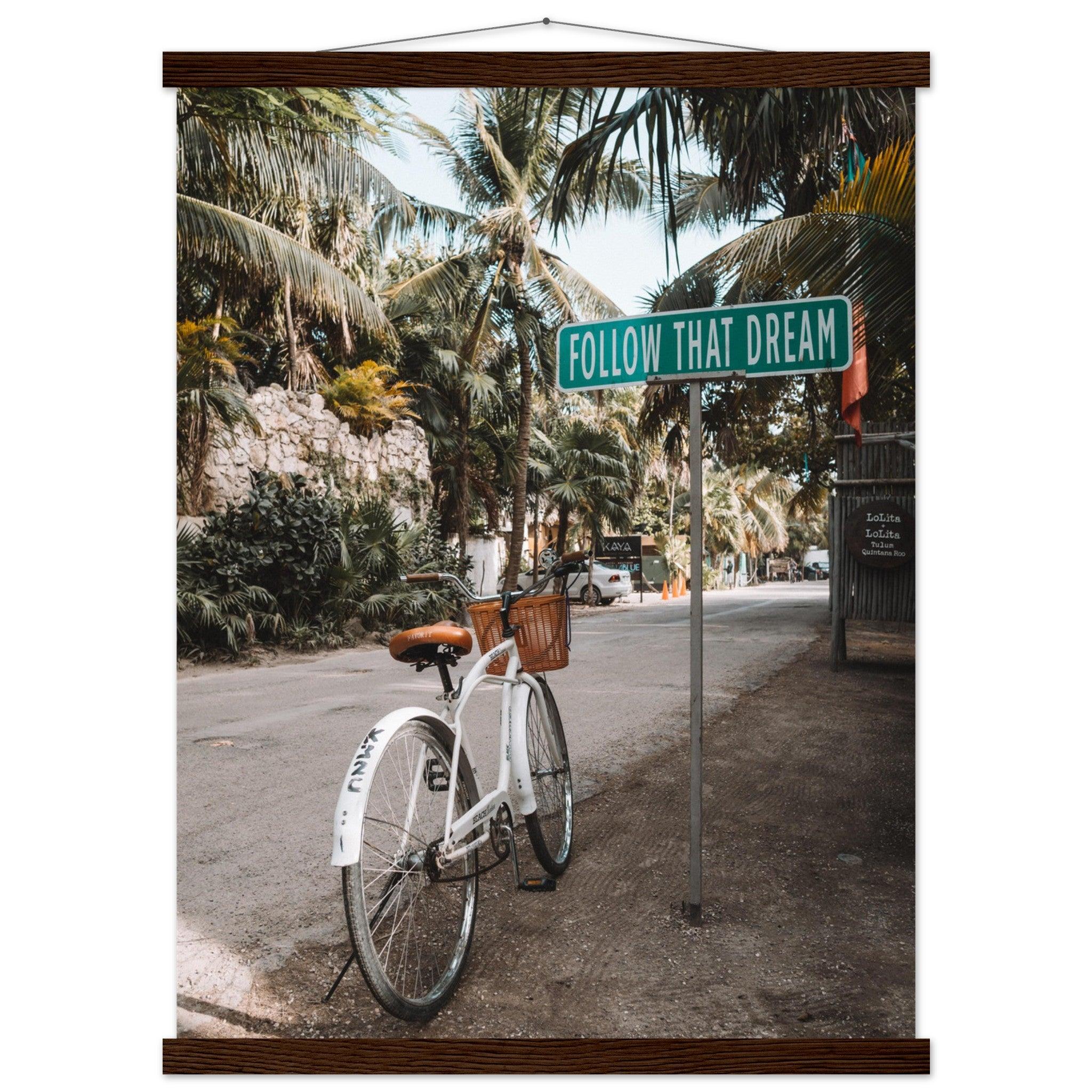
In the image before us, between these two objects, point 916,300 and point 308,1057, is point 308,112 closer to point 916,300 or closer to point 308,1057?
point 916,300

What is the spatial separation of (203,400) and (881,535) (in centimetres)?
254

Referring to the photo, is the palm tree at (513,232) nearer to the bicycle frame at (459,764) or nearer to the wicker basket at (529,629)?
the wicker basket at (529,629)

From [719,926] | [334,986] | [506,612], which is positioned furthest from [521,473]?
[334,986]

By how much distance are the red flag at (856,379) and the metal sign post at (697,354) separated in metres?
0.34

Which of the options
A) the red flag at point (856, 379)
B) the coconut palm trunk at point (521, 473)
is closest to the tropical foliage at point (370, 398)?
the coconut palm trunk at point (521, 473)

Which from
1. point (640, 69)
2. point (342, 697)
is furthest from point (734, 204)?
point (342, 697)

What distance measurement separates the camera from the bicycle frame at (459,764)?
1749 mm

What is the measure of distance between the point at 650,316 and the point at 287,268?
1891 mm

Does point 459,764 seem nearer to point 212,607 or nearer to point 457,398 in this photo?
point 212,607

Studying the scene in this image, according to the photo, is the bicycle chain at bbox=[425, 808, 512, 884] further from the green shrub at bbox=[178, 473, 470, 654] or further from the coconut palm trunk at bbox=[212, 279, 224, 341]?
the coconut palm trunk at bbox=[212, 279, 224, 341]

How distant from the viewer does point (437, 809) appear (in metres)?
2.12

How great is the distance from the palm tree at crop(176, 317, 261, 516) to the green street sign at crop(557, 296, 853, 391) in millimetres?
1192

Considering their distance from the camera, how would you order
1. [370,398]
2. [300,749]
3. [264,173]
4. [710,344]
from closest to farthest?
[710,344], [264,173], [370,398], [300,749]

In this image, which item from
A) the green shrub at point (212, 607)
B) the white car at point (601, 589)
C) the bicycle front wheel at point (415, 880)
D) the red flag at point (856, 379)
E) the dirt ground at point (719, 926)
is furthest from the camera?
the white car at point (601, 589)
